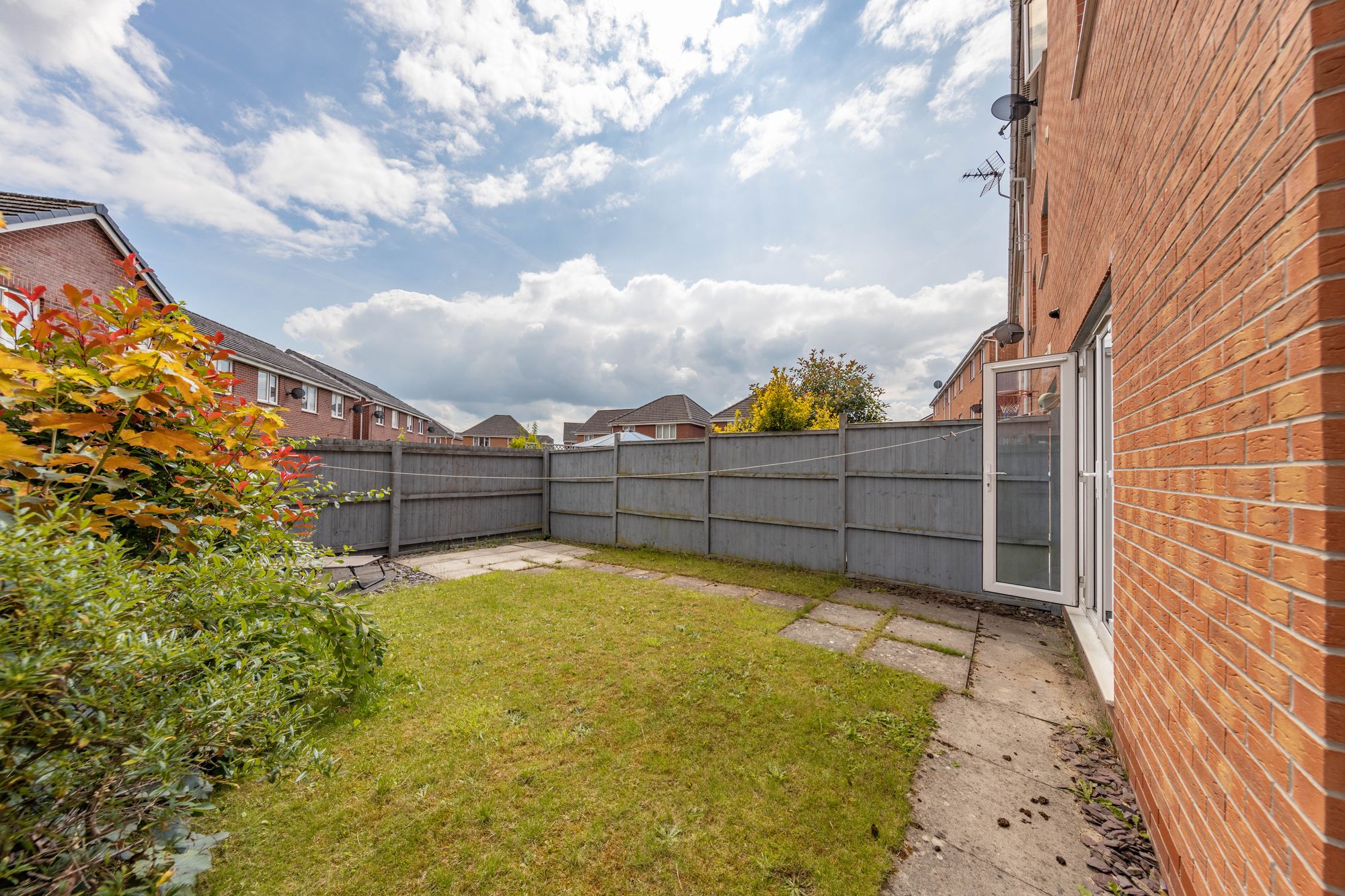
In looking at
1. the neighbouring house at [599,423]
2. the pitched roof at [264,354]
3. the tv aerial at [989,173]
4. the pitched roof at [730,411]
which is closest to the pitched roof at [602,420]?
the neighbouring house at [599,423]

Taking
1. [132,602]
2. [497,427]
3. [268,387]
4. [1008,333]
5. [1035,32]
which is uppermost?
[1035,32]

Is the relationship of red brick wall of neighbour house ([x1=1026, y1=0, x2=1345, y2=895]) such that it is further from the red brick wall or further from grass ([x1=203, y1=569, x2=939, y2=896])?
the red brick wall

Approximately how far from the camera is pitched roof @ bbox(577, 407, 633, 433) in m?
43.4

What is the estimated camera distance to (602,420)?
44.0 m

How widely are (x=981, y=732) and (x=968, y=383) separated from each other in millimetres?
24239

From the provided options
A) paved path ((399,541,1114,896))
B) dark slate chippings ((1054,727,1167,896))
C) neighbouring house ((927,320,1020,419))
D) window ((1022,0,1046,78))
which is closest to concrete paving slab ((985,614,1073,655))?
paved path ((399,541,1114,896))

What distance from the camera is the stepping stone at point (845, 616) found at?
14.8 ft

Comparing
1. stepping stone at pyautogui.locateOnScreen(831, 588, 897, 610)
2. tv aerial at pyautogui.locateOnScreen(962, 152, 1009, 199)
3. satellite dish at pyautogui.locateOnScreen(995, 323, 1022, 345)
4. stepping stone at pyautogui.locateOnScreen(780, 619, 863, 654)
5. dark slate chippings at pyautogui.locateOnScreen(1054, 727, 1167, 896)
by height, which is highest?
tv aerial at pyautogui.locateOnScreen(962, 152, 1009, 199)

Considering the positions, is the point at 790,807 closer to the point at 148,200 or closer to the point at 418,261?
the point at 148,200

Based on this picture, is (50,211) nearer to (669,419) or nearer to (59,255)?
(59,255)

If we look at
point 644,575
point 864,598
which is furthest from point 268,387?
point 864,598

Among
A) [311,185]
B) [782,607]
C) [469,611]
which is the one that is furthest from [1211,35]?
[311,185]

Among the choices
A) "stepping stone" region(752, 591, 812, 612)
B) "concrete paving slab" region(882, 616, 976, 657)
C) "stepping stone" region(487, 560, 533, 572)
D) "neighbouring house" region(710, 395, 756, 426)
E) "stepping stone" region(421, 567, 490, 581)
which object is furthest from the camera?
"neighbouring house" region(710, 395, 756, 426)

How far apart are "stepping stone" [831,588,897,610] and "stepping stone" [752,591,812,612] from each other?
0.44 m
